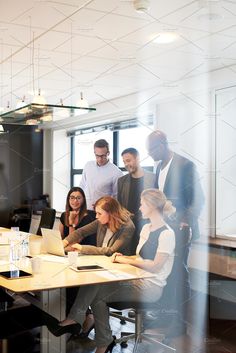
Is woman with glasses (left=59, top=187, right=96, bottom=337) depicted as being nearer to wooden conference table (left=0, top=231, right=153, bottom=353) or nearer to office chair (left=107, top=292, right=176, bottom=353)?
wooden conference table (left=0, top=231, right=153, bottom=353)

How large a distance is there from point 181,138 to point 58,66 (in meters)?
1.52

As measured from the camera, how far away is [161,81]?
10.2ft

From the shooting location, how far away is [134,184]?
3047 mm

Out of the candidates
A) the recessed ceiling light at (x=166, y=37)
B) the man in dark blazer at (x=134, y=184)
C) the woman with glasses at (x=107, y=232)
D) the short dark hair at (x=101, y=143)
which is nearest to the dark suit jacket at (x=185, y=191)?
the man in dark blazer at (x=134, y=184)

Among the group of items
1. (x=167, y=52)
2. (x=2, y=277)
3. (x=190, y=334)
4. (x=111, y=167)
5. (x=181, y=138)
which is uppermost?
(x=167, y=52)

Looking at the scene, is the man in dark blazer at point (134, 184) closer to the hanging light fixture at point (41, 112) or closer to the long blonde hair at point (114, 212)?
the long blonde hair at point (114, 212)

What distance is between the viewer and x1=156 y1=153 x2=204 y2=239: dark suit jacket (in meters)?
2.97

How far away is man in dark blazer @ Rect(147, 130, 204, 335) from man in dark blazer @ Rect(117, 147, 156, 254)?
0.29 ft

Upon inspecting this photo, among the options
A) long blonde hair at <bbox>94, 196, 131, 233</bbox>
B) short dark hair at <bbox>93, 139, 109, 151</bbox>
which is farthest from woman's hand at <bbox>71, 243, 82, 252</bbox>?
short dark hair at <bbox>93, 139, 109, 151</bbox>

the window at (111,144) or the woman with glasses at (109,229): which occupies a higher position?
the window at (111,144)

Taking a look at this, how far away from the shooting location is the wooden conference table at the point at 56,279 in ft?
7.68

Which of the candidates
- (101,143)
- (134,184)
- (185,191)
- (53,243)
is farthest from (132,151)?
(53,243)

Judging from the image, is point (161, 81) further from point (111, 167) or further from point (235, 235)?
point (235, 235)

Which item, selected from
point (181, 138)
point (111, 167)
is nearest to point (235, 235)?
point (181, 138)
